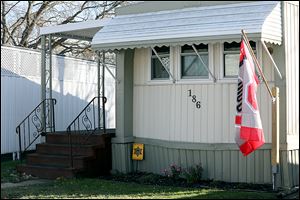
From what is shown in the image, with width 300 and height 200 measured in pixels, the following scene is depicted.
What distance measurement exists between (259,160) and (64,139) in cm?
460

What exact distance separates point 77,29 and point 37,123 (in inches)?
133

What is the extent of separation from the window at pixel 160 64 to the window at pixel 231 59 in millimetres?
1322

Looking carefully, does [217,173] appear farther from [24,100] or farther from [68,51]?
[68,51]

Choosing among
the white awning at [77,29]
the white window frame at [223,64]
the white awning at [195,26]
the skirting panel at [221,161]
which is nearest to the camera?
the white awning at [195,26]

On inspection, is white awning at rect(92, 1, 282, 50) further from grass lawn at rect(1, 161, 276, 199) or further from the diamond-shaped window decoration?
grass lawn at rect(1, 161, 276, 199)

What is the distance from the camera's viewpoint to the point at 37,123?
1399 centimetres

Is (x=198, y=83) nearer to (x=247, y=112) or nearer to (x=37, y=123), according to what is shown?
(x=247, y=112)

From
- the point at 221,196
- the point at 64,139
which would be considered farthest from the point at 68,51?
the point at 221,196

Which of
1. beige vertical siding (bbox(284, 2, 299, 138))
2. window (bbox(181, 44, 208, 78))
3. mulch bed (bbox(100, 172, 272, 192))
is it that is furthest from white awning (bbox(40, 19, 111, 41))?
beige vertical siding (bbox(284, 2, 299, 138))

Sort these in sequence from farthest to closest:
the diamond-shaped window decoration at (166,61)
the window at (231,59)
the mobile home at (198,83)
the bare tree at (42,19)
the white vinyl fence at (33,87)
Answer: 1. the bare tree at (42,19)
2. the white vinyl fence at (33,87)
3. the diamond-shaped window decoration at (166,61)
4. the window at (231,59)
5. the mobile home at (198,83)

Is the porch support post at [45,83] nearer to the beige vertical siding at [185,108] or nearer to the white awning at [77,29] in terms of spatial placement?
the white awning at [77,29]

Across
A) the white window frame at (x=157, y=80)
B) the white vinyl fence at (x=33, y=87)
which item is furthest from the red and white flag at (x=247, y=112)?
the white vinyl fence at (x=33, y=87)

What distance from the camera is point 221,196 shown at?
838 centimetres

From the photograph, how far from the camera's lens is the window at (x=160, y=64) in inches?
426
